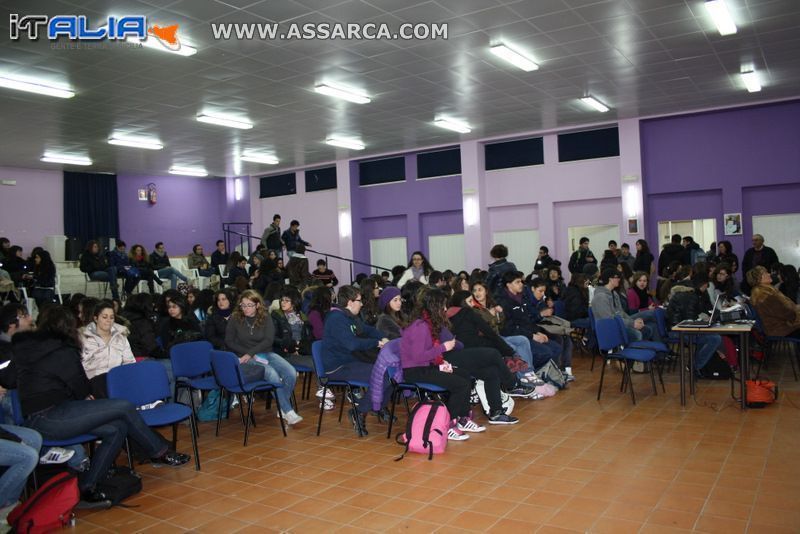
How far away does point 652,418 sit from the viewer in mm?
5672

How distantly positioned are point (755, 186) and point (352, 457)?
429 inches

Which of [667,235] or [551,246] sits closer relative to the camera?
[667,235]

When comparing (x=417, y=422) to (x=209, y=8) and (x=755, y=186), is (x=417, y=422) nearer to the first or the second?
(x=209, y=8)

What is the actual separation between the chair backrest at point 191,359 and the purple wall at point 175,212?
44.4 ft

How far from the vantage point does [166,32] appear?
290 inches

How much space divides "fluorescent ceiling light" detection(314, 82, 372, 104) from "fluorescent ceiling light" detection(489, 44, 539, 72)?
260 centimetres

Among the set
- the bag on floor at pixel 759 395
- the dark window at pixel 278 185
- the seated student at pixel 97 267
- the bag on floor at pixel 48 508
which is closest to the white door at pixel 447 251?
the dark window at pixel 278 185

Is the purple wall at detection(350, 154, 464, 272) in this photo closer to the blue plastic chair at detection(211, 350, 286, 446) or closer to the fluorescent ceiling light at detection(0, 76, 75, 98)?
the fluorescent ceiling light at detection(0, 76, 75, 98)

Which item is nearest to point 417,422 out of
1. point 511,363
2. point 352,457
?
point 352,457

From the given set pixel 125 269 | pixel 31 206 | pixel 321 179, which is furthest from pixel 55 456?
pixel 321 179

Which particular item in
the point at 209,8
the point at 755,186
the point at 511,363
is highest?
the point at 209,8

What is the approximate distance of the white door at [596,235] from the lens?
14.1 m

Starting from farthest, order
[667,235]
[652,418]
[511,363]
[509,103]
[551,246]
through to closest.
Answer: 1. [551,246]
2. [667,235]
3. [509,103]
4. [511,363]
5. [652,418]

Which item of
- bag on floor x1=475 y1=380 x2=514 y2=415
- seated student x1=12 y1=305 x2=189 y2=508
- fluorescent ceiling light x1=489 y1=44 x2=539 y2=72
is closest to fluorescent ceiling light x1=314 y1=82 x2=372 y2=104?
fluorescent ceiling light x1=489 y1=44 x2=539 y2=72
